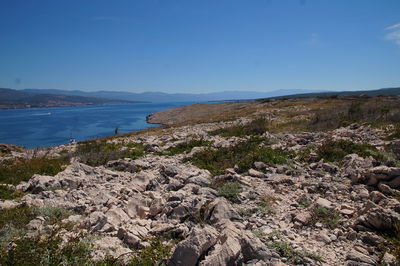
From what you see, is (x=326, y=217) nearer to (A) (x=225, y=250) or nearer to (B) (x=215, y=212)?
(B) (x=215, y=212)

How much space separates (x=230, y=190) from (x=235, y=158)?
13.4ft

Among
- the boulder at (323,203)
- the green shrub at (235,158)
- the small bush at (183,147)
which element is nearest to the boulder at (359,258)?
the boulder at (323,203)

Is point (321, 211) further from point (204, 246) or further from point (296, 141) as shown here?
point (296, 141)

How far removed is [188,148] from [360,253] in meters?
11.1

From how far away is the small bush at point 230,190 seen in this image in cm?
716

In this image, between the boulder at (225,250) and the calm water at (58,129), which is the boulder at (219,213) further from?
the calm water at (58,129)

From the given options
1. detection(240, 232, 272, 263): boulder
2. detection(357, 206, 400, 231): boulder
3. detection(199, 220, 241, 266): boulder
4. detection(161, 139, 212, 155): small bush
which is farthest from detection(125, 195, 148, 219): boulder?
→ detection(161, 139, 212, 155): small bush

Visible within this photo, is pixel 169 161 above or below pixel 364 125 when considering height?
below

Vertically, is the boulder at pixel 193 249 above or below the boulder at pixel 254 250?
above

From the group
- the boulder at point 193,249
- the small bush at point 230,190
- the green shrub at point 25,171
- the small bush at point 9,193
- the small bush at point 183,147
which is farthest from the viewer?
the small bush at point 183,147

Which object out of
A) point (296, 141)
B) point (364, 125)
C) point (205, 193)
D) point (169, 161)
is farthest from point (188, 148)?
point (364, 125)

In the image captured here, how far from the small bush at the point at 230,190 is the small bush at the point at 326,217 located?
6.61 ft

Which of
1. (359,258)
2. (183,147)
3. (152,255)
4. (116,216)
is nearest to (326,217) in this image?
(359,258)

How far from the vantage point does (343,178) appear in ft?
27.6
